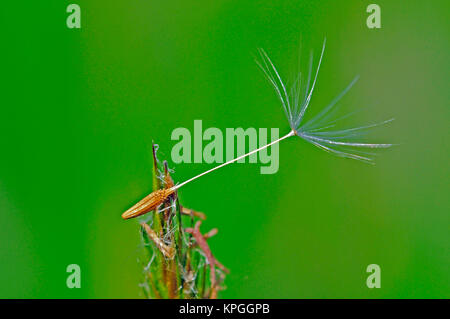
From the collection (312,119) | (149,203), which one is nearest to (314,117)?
(312,119)

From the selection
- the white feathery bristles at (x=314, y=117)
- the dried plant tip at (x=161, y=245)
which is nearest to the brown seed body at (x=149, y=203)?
the dried plant tip at (x=161, y=245)

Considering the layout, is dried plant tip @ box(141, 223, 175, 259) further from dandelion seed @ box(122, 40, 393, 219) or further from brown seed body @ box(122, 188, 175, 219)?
dandelion seed @ box(122, 40, 393, 219)

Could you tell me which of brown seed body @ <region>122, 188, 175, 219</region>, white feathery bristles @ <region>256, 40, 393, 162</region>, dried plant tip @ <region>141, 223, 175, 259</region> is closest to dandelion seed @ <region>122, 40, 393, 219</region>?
white feathery bristles @ <region>256, 40, 393, 162</region>

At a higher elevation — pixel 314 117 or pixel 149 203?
pixel 314 117

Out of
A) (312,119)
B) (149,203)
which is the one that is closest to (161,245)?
(149,203)

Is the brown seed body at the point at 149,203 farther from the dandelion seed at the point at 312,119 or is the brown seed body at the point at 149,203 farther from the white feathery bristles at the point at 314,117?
the white feathery bristles at the point at 314,117

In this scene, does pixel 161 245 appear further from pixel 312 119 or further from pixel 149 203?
pixel 312 119

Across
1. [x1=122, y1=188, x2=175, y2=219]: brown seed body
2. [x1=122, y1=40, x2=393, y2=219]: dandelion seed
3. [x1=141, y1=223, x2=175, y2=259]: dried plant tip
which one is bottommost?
[x1=141, y1=223, x2=175, y2=259]: dried plant tip

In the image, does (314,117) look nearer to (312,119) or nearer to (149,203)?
(312,119)

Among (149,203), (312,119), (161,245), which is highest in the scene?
(312,119)
